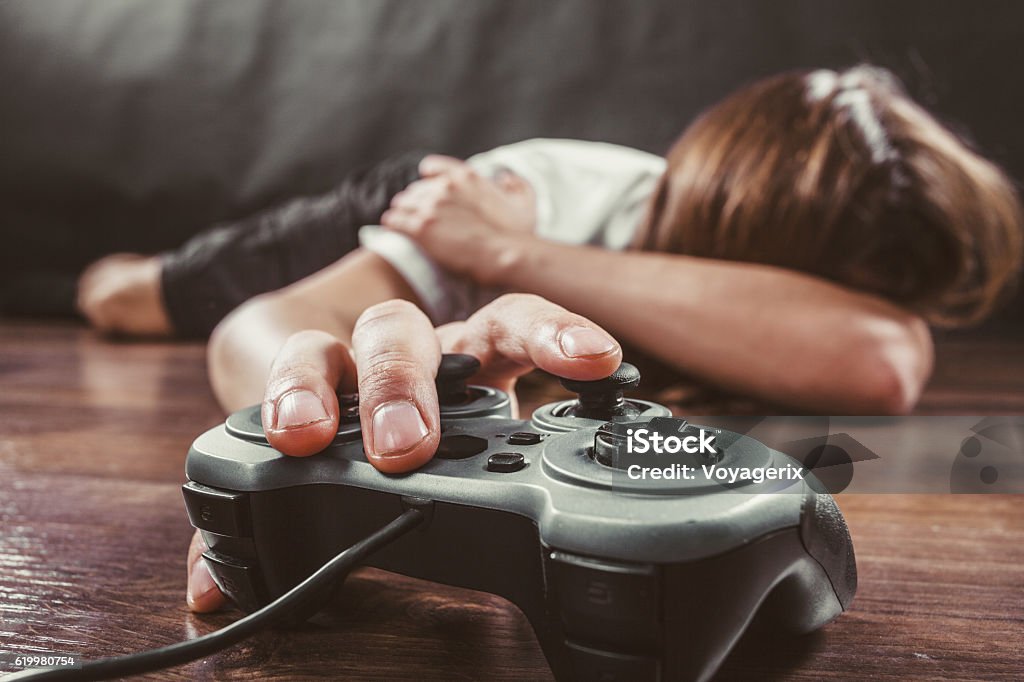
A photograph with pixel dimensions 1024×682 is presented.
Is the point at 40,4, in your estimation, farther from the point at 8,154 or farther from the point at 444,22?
the point at 444,22

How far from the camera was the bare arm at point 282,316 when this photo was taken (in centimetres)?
43

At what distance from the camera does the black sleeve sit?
2.68ft

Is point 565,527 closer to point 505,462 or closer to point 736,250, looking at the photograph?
point 505,462

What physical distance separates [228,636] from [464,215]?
1.45ft

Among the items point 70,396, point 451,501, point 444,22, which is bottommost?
point 70,396

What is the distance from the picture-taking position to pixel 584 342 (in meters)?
0.21

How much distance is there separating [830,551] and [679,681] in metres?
0.05

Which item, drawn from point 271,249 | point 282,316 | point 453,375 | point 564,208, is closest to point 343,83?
point 271,249

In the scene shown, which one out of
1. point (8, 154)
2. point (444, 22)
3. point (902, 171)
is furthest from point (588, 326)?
point (8, 154)

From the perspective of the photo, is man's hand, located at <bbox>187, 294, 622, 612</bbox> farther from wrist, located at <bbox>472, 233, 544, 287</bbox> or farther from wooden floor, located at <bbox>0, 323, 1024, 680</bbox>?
wrist, located at <bbox>472, 233, 544, 287</bbox>

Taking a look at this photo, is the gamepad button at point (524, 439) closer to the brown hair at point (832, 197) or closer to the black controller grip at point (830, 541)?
the black controller grip at point (830, 541)

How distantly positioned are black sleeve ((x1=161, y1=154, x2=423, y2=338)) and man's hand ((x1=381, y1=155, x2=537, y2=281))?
0.46ft

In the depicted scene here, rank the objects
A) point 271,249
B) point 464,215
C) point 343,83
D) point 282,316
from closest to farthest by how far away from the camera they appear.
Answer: point 282,316 < point 464,215 < point 271,249 < point 343,83

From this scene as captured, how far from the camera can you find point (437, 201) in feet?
2.03
